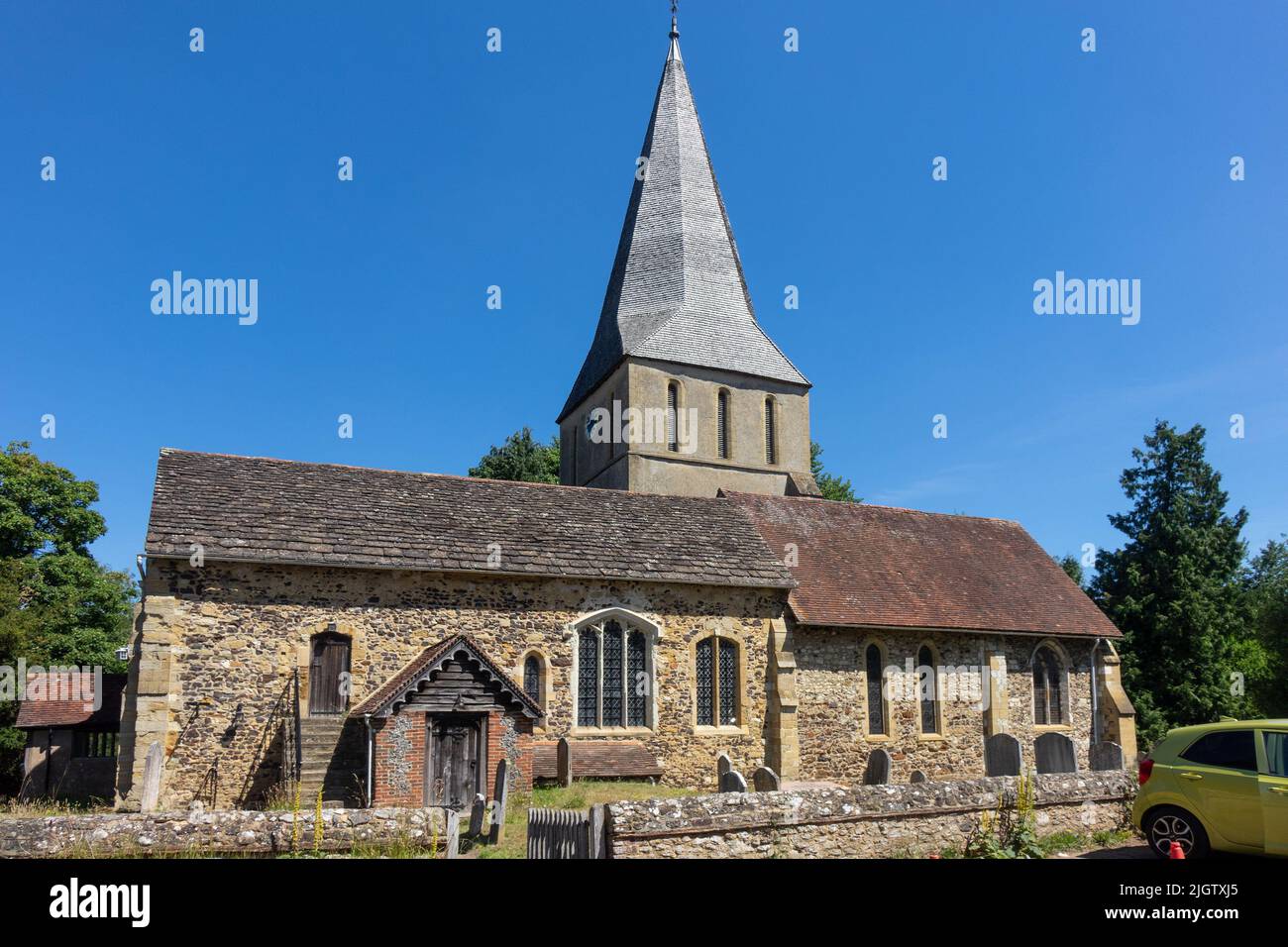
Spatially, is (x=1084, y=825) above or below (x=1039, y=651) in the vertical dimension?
below

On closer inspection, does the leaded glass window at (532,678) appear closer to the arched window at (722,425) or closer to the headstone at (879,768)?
the headstone at (879,768)

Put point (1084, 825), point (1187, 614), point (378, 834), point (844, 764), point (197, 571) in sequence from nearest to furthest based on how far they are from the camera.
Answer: point (378, 834)
point (1084, 825)
point (197, 571)
point (844, 764)
point (1187, 614)

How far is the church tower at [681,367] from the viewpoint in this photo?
3303cm

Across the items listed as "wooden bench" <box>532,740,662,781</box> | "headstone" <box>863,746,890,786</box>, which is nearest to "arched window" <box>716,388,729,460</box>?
"wooden bench" <box>532,740,662,781</box>

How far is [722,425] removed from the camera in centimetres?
3453

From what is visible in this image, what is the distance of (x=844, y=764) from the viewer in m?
21.8

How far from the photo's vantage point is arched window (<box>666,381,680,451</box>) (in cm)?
3316

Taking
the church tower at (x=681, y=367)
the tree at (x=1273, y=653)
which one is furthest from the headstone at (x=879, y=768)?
the tree at (x=1273, y=653)

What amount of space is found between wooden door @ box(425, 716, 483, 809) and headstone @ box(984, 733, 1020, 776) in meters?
9.47

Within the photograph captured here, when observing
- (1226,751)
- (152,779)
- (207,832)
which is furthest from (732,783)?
(152,779)

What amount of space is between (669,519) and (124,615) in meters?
27.0
